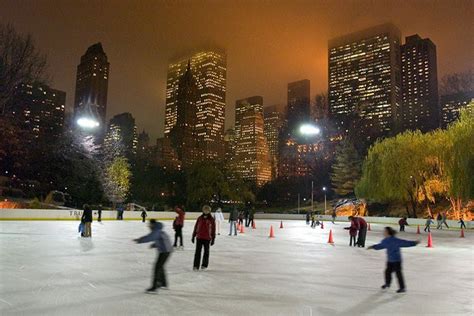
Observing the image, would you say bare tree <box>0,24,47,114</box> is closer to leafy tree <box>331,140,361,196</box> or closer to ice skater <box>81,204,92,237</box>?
ice skater <box>81,204,92,237</box>

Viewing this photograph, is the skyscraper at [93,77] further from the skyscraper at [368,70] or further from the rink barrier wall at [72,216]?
the rink barrier wall at [72,216]

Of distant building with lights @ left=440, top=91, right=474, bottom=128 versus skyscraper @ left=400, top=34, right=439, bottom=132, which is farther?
skyscraper @ left=400, top=34, right=439, bottom=132

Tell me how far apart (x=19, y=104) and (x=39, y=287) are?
37974 millimetres

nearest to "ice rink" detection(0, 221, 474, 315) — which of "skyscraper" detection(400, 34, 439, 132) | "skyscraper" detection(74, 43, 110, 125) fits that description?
"skyscraper" detection(400, 34, 439, 132)

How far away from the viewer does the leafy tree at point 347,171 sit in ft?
241

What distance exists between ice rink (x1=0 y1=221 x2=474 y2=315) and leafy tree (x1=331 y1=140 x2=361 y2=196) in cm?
A: 6192

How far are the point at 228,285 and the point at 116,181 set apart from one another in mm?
48316

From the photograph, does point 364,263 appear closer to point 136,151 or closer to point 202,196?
point 202,196

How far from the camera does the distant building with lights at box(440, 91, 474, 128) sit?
5861 centimetres

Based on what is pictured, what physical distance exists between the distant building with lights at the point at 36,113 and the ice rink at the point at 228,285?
31.2 meters

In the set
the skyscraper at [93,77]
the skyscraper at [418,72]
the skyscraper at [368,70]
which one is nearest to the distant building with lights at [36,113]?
the skyscraper at [368,70]

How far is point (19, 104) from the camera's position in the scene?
4022 cm

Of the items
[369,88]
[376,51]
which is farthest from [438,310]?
[376,51]

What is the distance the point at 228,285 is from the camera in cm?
782
